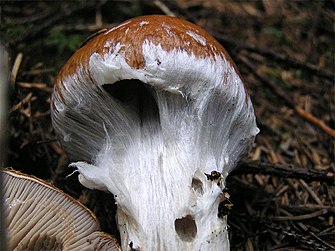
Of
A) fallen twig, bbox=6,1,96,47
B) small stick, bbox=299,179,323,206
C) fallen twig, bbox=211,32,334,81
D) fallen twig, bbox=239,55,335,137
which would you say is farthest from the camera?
fallen twig, bbox=211,32,334,81

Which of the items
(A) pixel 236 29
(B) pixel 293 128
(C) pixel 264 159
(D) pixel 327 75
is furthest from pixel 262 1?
(C) pixel 264 159

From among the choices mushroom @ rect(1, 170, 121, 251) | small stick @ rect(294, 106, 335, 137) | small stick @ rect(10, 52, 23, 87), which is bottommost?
small stick @ rect(294, 106, 335, 137)

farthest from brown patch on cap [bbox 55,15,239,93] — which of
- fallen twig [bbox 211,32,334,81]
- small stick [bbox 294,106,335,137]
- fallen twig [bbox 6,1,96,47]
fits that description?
fallen twig [bbox 211,32,334,81]

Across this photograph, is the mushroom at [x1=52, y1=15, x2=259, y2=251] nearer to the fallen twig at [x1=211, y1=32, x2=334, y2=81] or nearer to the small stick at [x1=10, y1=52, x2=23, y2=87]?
the small stick at [x1=10, y1=52, x2=23, y2=87]

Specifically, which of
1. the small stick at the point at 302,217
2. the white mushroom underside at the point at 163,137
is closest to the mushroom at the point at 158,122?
the white mushroom underside at the point at 163,137

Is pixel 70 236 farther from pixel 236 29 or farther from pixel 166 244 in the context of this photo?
pixel 236 29

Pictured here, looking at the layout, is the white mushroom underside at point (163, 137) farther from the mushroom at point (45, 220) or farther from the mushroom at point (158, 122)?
the mushroom at point (45, 220)

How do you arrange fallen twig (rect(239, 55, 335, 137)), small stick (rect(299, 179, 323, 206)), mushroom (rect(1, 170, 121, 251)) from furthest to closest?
fallen twig (rect(239, 55, 335, 137))
small stick (rect(299, 179, 323, 206))
mushroom (rect(1, 170, 121, 251))
